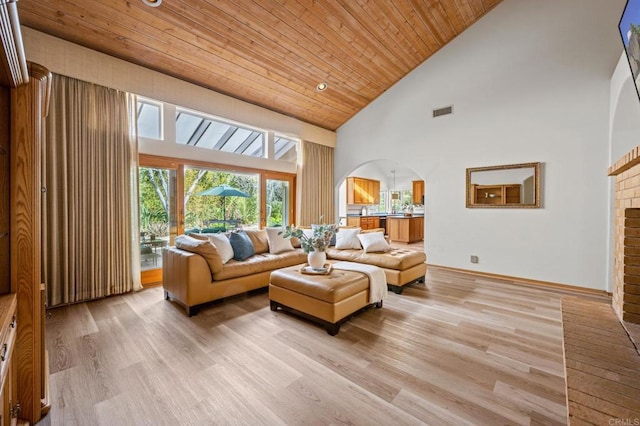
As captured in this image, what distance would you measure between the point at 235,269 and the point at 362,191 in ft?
21.0

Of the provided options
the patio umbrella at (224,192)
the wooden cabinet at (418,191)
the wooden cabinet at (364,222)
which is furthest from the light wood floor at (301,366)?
the wooden cabinet at (418,191)

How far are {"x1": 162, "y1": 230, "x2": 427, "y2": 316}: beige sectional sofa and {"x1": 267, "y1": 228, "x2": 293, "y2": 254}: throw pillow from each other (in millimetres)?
95

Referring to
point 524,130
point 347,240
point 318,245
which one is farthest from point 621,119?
point 318,245

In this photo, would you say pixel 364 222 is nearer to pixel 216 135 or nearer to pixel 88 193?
pixel 216 135

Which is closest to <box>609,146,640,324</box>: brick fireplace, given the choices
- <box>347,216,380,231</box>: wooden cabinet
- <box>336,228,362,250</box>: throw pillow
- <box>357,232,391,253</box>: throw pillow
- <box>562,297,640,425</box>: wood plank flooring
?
<box>562,297,640,425</box>: wood plank flooring

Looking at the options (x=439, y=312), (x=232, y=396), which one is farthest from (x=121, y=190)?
(x=439, y=312)

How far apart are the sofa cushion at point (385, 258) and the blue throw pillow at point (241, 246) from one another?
1.28 m

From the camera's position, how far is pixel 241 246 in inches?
148

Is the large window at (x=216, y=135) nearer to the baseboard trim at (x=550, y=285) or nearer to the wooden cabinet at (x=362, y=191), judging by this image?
the wooden cabinet at (x=362, y=191)

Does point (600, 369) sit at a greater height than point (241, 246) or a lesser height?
lesser

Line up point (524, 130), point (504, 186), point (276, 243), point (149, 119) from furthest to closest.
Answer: point (504, 186), point (524, 130), point (276, 243), point (149, 119)

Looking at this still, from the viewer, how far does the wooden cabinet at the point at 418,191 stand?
392 inches

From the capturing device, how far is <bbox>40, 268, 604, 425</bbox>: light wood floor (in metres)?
1.59

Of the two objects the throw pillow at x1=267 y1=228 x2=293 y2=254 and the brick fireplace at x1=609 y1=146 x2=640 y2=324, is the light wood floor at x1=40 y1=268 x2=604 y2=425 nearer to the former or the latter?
the brick fireplace at x1=609 y1=146 x2=640 y2=324
